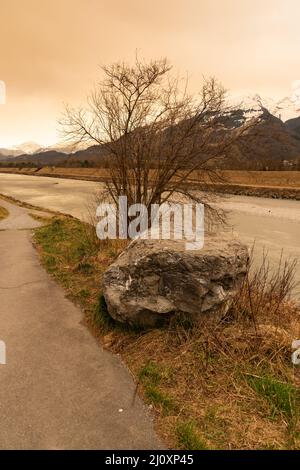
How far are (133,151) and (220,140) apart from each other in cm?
257

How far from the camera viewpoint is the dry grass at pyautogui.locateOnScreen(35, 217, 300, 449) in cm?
312

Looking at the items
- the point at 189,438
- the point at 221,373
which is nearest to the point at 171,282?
the point at 221,373

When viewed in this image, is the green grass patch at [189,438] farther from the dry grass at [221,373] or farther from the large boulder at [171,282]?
the large boulder at [171,282]

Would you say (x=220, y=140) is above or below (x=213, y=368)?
above

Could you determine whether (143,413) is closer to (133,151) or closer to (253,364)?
(253,364)

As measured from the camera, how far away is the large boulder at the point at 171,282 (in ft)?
15.2

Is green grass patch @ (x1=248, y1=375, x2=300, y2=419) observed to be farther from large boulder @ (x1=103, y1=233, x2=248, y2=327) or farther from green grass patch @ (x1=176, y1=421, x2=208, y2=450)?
large boulder @ (x1=103, y1=233, x2=248, y2=327)

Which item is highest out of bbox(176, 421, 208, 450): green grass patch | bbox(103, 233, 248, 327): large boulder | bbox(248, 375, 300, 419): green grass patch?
bbox(103, 233, 248, 327): large boulder

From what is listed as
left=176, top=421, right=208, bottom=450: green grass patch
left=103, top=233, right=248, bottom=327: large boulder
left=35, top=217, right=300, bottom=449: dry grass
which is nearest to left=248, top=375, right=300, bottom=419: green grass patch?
left=35, top=217, right=300, bottom=449: dry grass

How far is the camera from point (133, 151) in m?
10.2

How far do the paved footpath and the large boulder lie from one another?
0.74 m

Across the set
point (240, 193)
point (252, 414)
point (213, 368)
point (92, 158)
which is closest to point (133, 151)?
point (92, 158)
